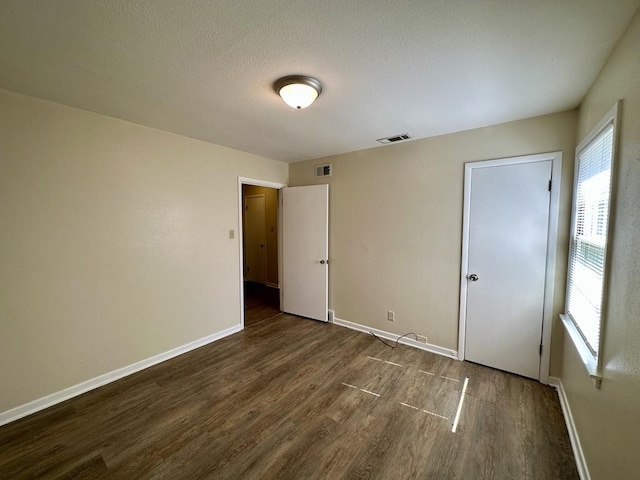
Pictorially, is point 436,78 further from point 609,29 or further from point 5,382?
point 5,382

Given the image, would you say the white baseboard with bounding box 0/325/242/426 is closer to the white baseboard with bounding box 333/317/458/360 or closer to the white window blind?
the white baseboard with bounding box 333/317/458/360

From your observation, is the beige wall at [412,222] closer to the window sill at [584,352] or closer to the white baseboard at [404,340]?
the white baseboard at [404,340]

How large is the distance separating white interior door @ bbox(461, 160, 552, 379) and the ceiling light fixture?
1831mm

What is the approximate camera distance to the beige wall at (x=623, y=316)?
1.05 metres

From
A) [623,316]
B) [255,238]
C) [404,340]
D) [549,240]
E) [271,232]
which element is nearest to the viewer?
[623,316]

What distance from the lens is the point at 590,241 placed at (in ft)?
5.73

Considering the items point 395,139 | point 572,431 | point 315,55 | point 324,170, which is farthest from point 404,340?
point 315,55

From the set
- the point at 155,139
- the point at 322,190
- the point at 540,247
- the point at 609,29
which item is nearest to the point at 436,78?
the point at 609,29

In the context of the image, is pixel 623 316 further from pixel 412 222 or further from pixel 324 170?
pixel 324 170

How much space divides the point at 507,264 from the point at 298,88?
7.96 feet

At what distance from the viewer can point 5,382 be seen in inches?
75.4

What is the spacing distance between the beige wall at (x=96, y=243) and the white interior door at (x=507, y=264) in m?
2.95

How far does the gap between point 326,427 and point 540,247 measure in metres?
2.37

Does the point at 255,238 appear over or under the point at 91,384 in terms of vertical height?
over
